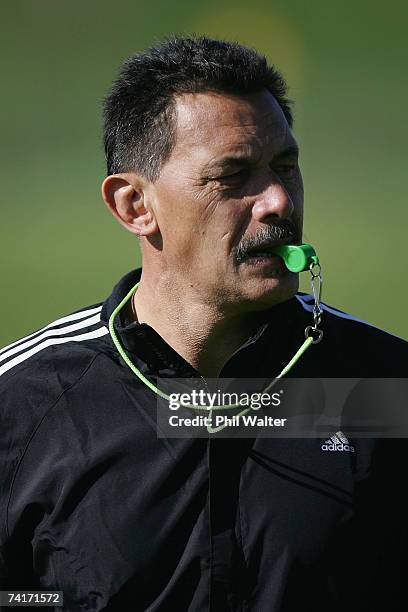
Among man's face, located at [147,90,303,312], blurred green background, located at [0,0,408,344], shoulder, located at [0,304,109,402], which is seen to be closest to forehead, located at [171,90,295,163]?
man's face, located at [147,90,303,312]

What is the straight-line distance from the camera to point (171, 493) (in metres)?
2.42

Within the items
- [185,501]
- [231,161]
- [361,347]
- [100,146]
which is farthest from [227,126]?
[100,146]

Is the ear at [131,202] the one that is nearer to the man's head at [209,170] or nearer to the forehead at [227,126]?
the man's head at [209,170]

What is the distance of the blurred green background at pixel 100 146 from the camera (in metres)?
7.38

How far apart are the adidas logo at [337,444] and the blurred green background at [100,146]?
418 centimetres

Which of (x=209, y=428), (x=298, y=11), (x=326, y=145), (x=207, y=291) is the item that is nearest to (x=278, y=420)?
(x=209, y=428)

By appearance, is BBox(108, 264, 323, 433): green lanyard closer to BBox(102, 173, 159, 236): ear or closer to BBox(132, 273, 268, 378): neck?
BBox(132, 273, 268, 378): neck

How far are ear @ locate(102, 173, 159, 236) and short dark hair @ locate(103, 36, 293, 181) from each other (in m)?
0.04

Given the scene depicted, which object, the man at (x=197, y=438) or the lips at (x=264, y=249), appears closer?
the man at (x=197, y=438)

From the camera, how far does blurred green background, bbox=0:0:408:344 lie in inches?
291

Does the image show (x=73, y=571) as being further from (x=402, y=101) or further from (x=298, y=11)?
(x=298, y=11)

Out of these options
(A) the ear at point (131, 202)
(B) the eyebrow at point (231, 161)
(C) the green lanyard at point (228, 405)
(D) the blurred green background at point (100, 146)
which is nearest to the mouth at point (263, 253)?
(C) the green lanyard at point (228, 405)

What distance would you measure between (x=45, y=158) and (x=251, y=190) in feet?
21.0

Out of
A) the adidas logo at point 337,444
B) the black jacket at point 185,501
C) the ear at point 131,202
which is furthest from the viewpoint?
the ear at point 131,202
